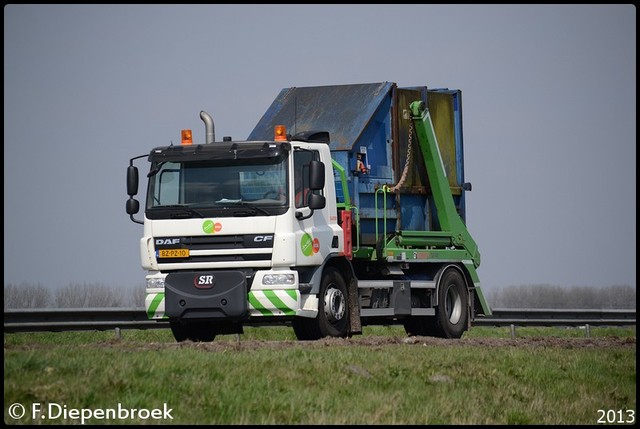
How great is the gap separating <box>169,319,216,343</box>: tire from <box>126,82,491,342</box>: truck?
0.02 m

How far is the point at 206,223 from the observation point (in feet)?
59.5

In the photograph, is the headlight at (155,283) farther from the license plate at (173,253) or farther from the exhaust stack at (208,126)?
the exhaust stack at (208,126)

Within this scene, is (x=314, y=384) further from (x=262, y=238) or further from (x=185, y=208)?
(x=185, y=208)

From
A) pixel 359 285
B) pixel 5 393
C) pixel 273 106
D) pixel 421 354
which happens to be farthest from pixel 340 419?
pixel 273 106

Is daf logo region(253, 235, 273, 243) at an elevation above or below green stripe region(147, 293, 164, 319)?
above

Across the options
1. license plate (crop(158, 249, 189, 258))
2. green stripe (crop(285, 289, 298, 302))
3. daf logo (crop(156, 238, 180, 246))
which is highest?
A: daf logo (crop(156, 238, 180, 246))

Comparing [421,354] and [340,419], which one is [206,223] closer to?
[421,354]

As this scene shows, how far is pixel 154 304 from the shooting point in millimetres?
18500

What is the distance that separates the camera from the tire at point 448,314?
72.9 feet

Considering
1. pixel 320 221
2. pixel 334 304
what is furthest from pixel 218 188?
pixel 334 304

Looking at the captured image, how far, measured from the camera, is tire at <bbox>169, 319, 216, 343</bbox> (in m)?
19.5

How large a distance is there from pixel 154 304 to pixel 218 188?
6.28 feet

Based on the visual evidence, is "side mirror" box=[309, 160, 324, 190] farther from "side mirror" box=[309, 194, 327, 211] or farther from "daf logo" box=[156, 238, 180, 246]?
"daf logo" box=[156, 238, 180, 246]

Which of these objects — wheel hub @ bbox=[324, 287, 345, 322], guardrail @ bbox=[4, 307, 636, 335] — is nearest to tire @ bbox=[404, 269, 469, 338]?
wheel hub @ bbox=[324, 287, 345, 322]
